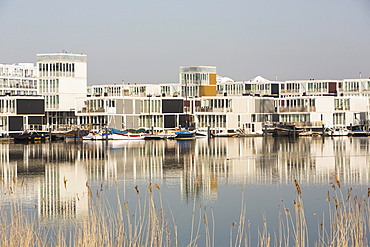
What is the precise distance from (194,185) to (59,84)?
5049cm

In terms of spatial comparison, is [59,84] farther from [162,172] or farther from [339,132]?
[162,172]

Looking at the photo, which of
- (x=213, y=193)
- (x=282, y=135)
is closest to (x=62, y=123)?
(x=282, y=135)

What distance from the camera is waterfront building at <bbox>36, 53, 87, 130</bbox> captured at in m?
73.3

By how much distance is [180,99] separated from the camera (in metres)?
74.6

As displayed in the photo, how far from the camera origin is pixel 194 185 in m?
25.5

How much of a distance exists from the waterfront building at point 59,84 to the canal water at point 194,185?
29.6 m

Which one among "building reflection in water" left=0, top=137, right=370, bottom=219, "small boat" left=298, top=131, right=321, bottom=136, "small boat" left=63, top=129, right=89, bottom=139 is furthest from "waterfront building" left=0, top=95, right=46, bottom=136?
"small boat" left=298, top=131, right=321, bottom=136

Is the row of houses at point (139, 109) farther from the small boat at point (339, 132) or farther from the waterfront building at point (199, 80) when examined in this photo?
the waterfront building at point (199, 80)

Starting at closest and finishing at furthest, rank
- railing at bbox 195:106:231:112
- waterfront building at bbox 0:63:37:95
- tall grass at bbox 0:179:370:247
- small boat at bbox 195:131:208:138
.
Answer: tall grass at bbox 0:179:370:247, small boat at bbox 195:131:208:138, railing at bbox 195:106:231:112, waterfront building at bbox 0:63:37:95

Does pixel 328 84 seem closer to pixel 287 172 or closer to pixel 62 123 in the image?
pixel 62 123

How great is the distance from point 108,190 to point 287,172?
1010 cm

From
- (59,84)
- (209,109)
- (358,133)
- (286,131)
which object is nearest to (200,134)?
(209,109)

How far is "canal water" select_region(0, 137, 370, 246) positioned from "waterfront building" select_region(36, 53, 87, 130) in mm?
29629

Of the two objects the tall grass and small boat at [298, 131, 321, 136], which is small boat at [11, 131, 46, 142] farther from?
the tall grass
